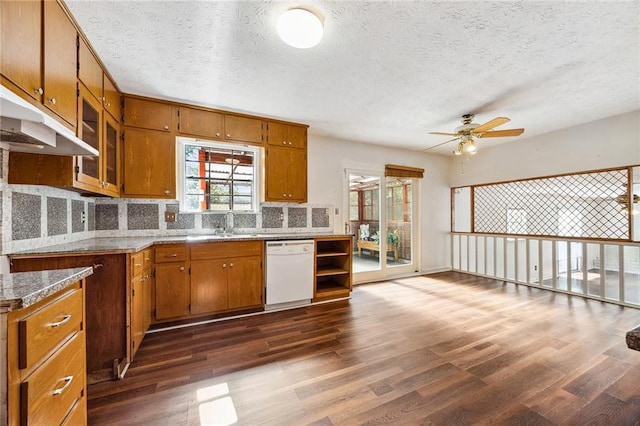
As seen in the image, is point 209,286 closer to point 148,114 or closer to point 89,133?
point 89,133

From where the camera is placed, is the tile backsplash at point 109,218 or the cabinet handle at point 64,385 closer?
the cabinet handle at point 64,385

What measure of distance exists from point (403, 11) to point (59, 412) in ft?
8.68

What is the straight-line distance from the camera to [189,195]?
323cm

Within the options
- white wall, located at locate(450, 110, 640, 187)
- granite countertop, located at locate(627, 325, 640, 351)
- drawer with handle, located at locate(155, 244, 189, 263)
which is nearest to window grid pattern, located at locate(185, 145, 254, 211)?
drawer with handle, located at locate(155, 244, 189, 263)

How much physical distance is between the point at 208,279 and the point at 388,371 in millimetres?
1960

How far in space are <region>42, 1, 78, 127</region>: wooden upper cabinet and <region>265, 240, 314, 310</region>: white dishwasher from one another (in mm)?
2068

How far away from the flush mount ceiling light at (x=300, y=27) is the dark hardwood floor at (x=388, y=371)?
2.33 meters

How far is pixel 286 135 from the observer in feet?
11.6

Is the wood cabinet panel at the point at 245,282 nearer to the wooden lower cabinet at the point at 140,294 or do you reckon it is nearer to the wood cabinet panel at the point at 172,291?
the wood cabinet panel at the point at 172,291

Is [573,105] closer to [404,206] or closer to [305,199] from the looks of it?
[404,206]

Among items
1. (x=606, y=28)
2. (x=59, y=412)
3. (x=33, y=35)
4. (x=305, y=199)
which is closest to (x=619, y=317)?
(x=606, y=28)

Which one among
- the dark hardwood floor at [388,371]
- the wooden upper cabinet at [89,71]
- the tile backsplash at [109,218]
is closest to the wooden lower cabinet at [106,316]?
the dark hardwood floor at [388,371]

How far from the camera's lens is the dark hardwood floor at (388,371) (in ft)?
4.99

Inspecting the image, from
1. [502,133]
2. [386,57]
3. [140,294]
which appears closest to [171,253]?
[140,294]
